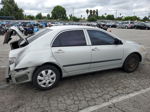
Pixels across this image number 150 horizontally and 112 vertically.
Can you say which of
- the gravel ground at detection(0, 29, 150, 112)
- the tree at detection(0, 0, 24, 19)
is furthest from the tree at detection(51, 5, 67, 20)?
the gravel ground at detection(0, 29, 150, 112)

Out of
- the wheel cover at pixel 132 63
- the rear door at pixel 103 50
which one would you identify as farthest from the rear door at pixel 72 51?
the wheel cover at pixel 132 63

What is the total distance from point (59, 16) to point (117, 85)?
10459cm

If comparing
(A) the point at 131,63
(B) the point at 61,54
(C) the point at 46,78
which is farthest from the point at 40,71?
(A) the point at 131,63

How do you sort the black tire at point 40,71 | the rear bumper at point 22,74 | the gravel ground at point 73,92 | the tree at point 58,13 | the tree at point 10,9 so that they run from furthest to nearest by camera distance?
the tree at point 58,13, the tree at point 10,9, the black tire at point 40,71, the rear bumper at point 22,74, the gravel ground at point 73,92

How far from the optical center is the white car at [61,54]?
3.48m

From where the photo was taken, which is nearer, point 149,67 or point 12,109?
point 12,109

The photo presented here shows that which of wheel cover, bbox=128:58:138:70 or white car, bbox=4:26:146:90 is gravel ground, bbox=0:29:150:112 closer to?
wheel cover, bbox=128:58:138:70

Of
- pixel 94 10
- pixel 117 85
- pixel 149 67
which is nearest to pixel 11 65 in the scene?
pixel 117 85

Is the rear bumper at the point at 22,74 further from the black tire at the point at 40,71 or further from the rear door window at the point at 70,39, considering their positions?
the rear door window at the point at 70,39

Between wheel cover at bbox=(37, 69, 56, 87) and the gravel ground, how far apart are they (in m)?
0.19

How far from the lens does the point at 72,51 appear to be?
12.4ft

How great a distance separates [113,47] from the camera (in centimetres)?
438

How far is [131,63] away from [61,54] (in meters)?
2.40

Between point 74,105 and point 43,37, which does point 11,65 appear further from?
point 74,105
